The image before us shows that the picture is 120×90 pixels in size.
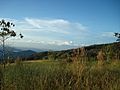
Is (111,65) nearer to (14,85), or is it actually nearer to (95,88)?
(95,88)

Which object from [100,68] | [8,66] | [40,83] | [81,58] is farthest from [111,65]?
[40,83]

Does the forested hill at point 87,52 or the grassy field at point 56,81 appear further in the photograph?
the forested hill at point 87,52

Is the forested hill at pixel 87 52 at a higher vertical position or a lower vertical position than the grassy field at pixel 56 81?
higher

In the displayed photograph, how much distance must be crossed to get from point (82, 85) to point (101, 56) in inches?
103

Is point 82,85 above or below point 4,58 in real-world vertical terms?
below

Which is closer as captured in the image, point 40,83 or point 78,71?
point 40,83

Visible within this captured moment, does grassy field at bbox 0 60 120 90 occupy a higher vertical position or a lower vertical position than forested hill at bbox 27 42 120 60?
lower

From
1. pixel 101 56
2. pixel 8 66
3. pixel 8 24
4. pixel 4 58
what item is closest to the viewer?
pixel 8 66

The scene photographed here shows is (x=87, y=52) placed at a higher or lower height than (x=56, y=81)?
higher

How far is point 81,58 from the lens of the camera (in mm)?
6641

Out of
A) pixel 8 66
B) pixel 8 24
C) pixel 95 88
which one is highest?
pixel 8 24

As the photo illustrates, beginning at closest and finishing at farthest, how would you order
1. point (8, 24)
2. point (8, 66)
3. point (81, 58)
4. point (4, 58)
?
point (81, 58) → point (8, 66) → point (4, 58) → point (8, 24)

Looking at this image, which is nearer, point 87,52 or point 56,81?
point 56,81

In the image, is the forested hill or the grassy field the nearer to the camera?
the grassy field
